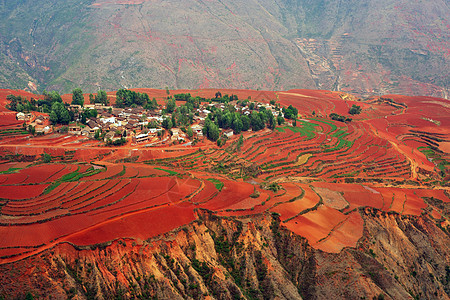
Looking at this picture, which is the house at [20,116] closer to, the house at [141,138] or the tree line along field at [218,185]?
the tree line along field at [218,185]

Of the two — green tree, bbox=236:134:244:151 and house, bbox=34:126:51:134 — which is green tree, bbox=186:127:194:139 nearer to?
green tree, bbox=236:134:244:151

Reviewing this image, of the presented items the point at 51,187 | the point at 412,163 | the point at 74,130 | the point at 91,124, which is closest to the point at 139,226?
the point at 51,187

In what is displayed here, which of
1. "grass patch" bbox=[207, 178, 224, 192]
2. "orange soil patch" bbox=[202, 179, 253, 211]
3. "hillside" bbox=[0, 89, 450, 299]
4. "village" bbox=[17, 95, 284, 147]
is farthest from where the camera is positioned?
"village" bbox=[17, 95, 284, 147]

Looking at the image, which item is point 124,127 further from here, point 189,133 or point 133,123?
point 189,133

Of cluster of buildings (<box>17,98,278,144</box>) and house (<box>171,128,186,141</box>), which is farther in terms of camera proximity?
house (<box>171,128,186,141</box>)

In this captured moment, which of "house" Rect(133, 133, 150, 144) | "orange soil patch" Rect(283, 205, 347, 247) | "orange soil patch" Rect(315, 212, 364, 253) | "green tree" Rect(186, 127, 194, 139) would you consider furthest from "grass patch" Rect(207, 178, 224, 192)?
"house" Rect(133, 133, 150, 144)

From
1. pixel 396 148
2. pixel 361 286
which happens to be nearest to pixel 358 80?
pixel 396 148

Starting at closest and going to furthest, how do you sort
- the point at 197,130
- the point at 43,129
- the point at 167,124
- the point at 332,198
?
1. the point at 332,198
2. the point at 43,129
3. the point at 167,124
4. the point at 197,130
